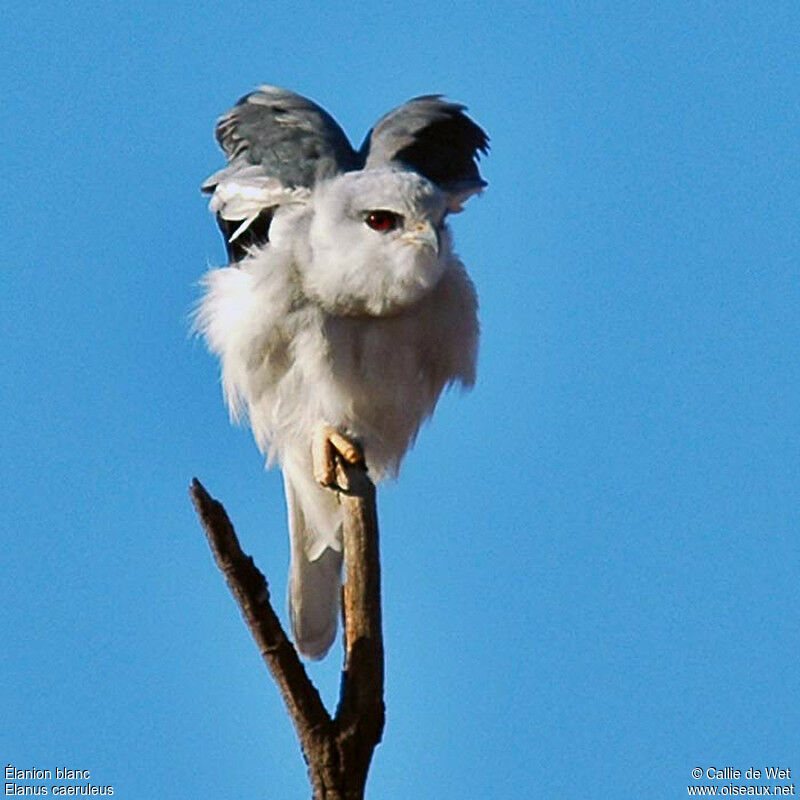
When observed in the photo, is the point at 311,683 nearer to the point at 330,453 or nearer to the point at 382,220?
the point at 330,453

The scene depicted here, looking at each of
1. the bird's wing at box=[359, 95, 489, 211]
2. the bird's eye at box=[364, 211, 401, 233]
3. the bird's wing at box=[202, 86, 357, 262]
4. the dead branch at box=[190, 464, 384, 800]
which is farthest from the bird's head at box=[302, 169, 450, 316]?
the dead branch at box=[190, 464, 384, 800]

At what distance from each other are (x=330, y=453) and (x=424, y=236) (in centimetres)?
91

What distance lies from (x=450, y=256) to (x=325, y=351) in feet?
2.12

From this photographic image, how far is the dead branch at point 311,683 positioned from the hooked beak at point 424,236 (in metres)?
1.89

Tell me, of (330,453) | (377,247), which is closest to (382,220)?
(377,247)

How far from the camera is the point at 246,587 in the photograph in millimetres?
5055

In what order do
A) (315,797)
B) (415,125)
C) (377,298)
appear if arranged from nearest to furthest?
(315,797) < (377,298) < (415,125)

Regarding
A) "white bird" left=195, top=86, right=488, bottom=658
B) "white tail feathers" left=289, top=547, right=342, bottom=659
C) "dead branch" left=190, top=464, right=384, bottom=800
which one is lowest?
"dead branch" left=190, top=464, right=384, bottom=800

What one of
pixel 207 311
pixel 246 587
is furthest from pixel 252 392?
pixel 246 587

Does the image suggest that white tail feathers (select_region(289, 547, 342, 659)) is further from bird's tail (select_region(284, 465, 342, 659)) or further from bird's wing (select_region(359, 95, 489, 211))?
bird's wing (select_region(359, 95, 489, 211))

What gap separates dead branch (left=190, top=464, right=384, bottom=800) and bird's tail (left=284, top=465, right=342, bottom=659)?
7.28ft

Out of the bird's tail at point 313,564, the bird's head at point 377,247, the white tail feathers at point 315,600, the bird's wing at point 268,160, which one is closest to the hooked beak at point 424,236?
the bird's head at point 377,247

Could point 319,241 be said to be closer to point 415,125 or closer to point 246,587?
point 415,125

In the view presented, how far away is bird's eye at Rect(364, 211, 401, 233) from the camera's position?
272 inches
